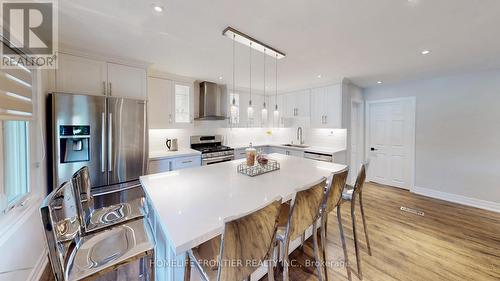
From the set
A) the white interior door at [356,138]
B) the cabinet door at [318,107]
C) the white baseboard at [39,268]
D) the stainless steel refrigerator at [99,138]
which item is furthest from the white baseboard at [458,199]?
the white baseboard at [39,268]

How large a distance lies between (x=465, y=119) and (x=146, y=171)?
5.78 metres

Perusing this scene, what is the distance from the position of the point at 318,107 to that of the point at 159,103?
11.4 ft

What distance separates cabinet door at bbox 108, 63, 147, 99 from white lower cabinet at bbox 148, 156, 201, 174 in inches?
43.3

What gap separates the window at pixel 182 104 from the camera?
12.4ft

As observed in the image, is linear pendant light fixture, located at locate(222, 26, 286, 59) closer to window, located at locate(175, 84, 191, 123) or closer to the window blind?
the window blind

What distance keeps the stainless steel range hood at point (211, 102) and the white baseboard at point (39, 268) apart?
2.93m

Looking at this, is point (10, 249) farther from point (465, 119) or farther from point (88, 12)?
point (465, 119)

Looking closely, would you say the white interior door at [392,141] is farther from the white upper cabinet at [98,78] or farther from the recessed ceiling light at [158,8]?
the white upper cabinet at [98,78]

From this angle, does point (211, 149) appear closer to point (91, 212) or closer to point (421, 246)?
point (91, 212)

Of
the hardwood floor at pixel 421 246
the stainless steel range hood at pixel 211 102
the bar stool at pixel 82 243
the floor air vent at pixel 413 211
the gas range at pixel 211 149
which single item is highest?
the stainless steel range hood at pixel 211 102

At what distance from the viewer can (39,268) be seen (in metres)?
1.83

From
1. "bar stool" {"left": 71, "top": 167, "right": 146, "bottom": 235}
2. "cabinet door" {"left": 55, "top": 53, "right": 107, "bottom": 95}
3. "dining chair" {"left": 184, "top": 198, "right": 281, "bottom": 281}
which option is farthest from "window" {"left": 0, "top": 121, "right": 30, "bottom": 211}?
"dining chair" {"left": 184, "top": 198, "right": 281, "bottom": 281}

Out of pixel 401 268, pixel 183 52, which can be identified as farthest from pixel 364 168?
pixel 183 52

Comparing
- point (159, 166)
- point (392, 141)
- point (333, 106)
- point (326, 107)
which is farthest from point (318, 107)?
point (159, 166)
